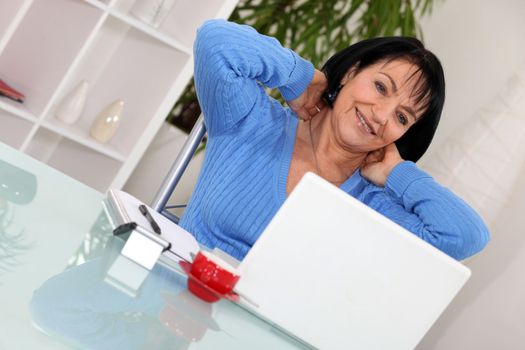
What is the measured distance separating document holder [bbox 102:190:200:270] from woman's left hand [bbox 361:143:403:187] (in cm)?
66

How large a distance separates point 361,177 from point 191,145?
0.43 metres

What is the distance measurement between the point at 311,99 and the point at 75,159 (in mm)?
1642

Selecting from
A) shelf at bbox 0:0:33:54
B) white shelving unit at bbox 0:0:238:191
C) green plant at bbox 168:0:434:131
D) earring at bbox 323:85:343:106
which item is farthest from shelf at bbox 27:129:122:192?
earring at bbox 323:85:343:106

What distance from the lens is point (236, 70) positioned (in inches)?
74.4

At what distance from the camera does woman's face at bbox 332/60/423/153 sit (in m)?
1.93

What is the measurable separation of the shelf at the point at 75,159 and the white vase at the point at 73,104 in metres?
0.17

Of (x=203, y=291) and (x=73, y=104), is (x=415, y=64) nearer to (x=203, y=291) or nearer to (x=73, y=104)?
(x=203, y=291)

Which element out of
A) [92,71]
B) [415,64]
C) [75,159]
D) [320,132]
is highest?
[415,64]

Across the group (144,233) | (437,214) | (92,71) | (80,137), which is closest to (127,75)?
(92,71)

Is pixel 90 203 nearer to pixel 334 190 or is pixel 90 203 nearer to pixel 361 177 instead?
pixel 334 190

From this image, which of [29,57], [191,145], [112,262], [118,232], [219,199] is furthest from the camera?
[29,57]

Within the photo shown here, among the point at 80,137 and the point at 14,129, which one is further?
the point at 80,137

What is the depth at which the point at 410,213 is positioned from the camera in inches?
79.7

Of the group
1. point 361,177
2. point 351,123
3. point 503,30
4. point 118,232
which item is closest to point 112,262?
point 118,232
